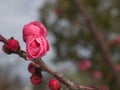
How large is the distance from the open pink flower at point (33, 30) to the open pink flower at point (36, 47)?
14 millimetres

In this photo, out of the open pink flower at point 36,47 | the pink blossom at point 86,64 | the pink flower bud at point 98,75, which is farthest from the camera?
the pink blossom at point 86,64

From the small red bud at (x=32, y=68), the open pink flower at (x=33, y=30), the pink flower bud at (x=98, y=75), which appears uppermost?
the open pink flower at (x=33, y=30)

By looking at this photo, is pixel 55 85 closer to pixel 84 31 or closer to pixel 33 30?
pixel 33 30

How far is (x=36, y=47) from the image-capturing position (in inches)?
38.3

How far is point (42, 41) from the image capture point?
98cm

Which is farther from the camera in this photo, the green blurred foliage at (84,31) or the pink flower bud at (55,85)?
the green blurred foliage at (84,31)

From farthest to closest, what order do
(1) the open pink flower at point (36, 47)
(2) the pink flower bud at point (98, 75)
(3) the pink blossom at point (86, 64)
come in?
(3) the pink blossom at point (86, 64), (2) the pink flower bud at point (98, 75), (1) the open pink flower at point (36, 47)

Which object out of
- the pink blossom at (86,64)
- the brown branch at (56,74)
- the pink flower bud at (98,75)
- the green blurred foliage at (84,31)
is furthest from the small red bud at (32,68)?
the pink blossom at (86,64)

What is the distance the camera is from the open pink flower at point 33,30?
998 millimetres

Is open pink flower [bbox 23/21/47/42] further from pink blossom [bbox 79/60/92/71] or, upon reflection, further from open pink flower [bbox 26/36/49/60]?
pink blossom [bbox 79/60/92/71]

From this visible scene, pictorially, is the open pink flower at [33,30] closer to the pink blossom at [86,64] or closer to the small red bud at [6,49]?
the small red bud at [6,49]

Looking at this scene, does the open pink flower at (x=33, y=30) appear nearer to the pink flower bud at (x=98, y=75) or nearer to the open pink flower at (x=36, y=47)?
the open pink flower at (x=36, y=47)

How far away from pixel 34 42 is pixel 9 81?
5936mm

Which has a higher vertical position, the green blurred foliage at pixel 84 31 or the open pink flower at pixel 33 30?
the open pink flower at pixel 33 30
